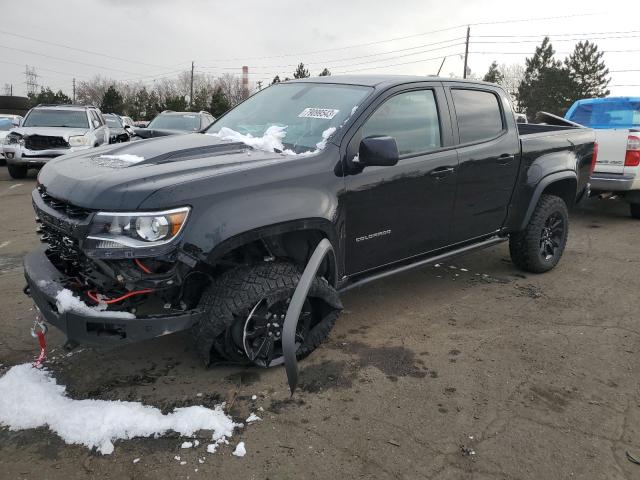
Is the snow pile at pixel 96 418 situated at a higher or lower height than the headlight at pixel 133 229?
lower

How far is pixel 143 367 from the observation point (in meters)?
3.33

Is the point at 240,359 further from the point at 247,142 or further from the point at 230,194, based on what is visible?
the point at 247,142

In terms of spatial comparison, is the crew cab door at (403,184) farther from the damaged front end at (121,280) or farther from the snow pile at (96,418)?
the snow pile at (96,418)

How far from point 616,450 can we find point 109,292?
272cm

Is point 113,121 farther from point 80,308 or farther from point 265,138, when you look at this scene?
point 80,308

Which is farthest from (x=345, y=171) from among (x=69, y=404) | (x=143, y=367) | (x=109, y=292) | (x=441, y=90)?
(x=69, y=404)

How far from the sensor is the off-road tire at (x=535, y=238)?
16.5 feet

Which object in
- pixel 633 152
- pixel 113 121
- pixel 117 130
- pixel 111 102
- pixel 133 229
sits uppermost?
pixel 111 102

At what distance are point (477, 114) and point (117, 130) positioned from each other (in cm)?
1441

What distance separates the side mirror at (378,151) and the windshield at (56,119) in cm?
1065

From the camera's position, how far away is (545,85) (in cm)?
4797

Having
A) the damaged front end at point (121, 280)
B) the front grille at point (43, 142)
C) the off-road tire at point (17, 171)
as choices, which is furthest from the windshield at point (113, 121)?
the damaged front end at point (121, 280)

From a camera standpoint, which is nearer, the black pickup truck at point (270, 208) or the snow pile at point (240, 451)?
the snow pile at point (240, 451)

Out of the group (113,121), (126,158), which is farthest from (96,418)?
(113,121)
